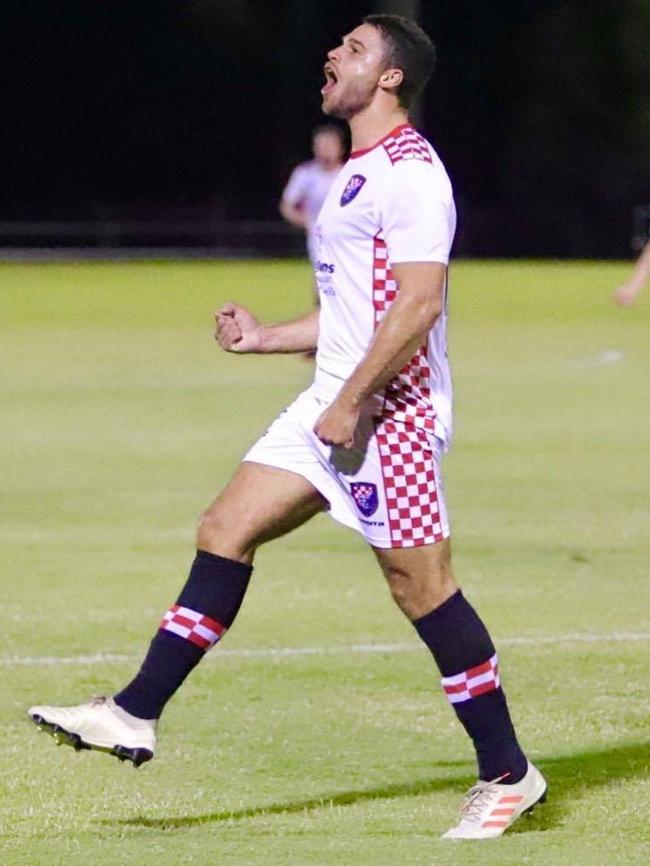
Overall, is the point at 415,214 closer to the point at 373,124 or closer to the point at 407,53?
the point at 373,124

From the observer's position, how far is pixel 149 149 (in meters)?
61.0

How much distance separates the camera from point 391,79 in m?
5.61

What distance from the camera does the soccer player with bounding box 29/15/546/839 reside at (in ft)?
17.7

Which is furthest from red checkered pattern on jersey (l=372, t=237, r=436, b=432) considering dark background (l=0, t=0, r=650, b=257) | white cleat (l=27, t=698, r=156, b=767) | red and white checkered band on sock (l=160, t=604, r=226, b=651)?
dark background (l=0, t=0, r=650, b=257)

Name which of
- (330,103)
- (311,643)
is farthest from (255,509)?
(311,643)

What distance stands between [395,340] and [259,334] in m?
0.82

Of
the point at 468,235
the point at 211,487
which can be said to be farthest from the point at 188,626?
the point at 468,235

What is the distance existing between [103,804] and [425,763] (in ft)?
3.58

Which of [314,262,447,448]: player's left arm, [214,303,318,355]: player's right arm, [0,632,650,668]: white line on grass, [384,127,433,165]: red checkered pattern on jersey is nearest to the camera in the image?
[314,262,447,448]: player's left arm

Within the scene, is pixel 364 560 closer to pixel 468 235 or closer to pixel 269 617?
pixel 269 617

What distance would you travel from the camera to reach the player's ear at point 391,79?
18.4ft

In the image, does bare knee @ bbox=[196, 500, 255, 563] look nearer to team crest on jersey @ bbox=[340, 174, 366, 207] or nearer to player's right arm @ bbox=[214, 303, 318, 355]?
player's right arm @ bbox=[214, 303, 318, 355]

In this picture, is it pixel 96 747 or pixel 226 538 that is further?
pixel 226 538

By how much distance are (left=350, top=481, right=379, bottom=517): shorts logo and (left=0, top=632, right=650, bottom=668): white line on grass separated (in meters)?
2.62
